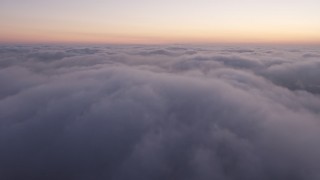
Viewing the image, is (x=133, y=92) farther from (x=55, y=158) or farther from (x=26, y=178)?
(x=26, y=178)

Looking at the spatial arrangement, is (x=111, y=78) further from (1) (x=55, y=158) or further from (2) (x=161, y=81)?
(1) (x=55, y=158)

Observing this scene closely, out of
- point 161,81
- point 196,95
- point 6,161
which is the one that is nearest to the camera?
point 6,161

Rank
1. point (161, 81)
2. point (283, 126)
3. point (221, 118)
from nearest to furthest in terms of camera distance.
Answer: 1. point (283, 126)
2. point (221, 118)
3. point (161, 81)

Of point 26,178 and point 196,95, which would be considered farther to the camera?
point 196,95

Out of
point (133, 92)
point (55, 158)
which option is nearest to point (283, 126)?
point (133, 92)

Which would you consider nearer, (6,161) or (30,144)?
(6,161)

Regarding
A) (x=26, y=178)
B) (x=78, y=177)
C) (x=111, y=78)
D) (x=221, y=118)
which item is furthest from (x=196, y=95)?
(x=26, y=178)

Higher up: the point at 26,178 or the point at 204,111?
the point at 204,111

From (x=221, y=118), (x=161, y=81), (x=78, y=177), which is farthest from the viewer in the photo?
(x=161, y=81)

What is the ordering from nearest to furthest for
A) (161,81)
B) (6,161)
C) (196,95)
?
(6,161), (196,95), (161,81)
